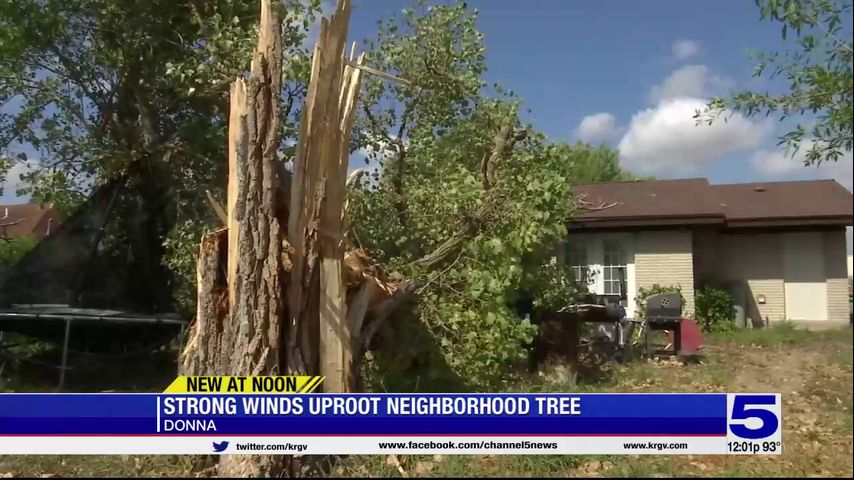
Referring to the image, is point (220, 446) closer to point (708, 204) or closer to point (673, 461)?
point (673, 461)

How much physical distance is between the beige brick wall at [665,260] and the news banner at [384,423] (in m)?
8.19

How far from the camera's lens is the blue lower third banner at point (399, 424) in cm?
463

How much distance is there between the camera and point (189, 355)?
5367mm

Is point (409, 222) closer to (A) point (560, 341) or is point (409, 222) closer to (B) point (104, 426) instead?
(A) point (560, 341)

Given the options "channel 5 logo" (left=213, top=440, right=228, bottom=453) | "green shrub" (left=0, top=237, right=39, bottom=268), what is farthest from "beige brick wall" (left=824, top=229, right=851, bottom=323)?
"green shrub" (left=0, top=237, right=39, bottom=268)

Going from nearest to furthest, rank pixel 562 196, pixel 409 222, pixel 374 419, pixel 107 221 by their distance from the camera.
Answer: pixel 374 419
pixel 562 196
pixel 409 222
pixel 107 221

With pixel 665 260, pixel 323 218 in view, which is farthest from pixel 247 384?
pixel 665 260

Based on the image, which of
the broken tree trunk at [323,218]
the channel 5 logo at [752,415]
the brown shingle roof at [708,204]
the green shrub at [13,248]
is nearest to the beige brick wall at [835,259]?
the brown shingle roof at [708,204]

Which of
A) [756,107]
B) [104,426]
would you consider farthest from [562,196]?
[104,426]

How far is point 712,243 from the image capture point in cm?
1323

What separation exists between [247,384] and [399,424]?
3.42ft

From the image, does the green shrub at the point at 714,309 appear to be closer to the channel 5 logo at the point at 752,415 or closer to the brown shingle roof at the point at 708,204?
the brown shingle roof at the point at 708,204

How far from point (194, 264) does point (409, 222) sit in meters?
2.34

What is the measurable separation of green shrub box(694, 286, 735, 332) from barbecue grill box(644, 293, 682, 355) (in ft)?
6.11
